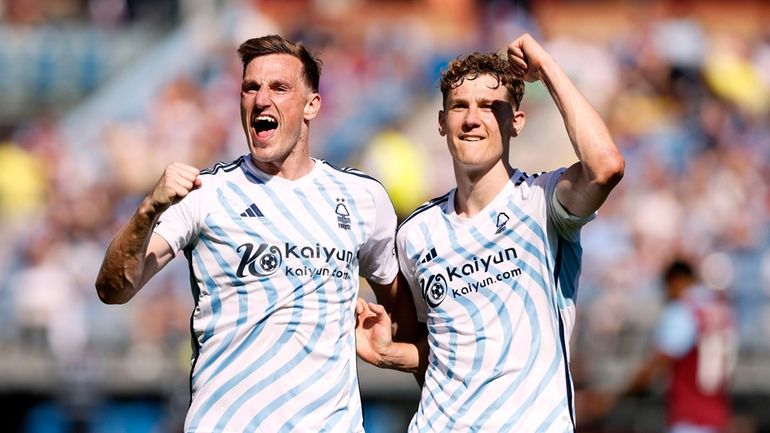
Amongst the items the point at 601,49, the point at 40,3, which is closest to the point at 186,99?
the point at 40,3

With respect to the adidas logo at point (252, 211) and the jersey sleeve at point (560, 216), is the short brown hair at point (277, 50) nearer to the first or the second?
the adidas logo at point (252, 211)

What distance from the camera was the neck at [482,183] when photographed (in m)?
5.93

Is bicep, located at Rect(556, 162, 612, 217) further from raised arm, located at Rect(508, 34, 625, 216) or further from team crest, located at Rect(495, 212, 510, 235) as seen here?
team crest, located at Rect(495, 212, 510, 235)

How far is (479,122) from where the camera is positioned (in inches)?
229

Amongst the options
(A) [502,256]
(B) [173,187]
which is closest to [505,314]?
(A) [502,256]

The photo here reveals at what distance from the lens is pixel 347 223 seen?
5.98 m

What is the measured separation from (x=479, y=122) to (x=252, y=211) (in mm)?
1034

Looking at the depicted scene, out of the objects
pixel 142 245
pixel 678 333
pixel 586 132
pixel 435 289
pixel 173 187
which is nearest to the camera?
pixel 173 187

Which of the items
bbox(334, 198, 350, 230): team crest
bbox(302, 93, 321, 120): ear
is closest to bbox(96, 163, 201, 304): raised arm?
bbox(334, 198, 350, 230): team crest

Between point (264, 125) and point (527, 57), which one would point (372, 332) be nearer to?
point (264, 125)

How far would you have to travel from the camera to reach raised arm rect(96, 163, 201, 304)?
205 inches

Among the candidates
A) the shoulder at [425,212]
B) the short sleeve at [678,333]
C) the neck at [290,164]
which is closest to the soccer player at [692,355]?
the short sleeve at [678,333]

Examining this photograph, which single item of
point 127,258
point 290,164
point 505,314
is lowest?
point 505,314

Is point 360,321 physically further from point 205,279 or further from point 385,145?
point 385,145
